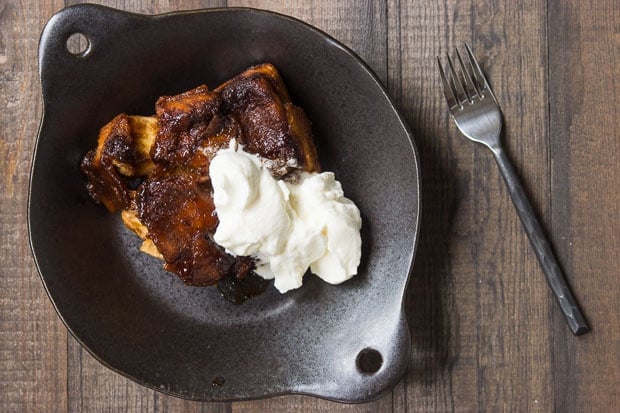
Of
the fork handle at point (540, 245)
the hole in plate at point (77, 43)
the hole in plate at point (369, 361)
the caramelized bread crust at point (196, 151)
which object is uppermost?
the hole in plate at point (77, 43)

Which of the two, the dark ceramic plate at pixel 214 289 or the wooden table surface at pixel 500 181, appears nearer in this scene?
the dark ceramic plate at pixel 214 289

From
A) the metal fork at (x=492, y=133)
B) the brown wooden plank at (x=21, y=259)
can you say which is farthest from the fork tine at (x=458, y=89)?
the brown wooden plank at (x=21, y=259)

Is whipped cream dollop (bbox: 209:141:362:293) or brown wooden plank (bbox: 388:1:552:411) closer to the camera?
whipped cream dollop (bbox: 209:141:362:293)

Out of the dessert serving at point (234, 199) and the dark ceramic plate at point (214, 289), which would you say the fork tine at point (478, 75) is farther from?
the dessert serving at point (234, 199)

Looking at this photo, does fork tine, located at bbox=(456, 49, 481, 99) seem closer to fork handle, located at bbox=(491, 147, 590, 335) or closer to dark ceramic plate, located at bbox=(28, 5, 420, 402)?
fork handle, located at bbox=(491, 147, 590, 335)

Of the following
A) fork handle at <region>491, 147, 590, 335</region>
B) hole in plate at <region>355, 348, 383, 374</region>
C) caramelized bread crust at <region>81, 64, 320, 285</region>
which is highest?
caramelized bread crust at <region>81, 64, 320, 285</region>

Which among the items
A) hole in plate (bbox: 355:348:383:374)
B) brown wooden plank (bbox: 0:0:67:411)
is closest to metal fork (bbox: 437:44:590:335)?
hole in plate (bbox: 355:348:383:374)
